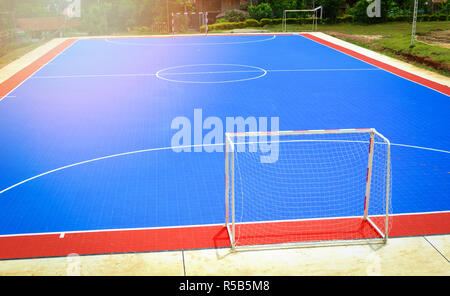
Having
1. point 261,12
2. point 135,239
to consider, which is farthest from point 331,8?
point 135,239

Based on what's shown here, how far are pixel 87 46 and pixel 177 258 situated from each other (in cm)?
1912

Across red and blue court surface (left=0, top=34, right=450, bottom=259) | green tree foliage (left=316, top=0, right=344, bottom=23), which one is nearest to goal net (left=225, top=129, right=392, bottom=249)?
red and blue court surface (left=0, top=34, right=450, bottom=259)

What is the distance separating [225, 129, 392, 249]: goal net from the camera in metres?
6.14

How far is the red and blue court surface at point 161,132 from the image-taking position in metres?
6.48

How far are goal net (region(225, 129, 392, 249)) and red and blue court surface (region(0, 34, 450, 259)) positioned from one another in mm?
222

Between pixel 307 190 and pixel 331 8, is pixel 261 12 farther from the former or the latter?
pixel 307 190

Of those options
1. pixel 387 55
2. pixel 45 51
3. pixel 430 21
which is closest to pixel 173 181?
pixel 387 55

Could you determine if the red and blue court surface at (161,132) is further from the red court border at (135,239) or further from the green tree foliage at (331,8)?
the green tree foliage at (331,8)

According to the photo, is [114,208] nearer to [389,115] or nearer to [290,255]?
[290,255]

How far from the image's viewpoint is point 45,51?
838 inches

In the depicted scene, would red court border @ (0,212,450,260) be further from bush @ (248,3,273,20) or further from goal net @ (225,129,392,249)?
bush @ (248,3,273,20)

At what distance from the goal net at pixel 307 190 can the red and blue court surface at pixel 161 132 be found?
0.22 m

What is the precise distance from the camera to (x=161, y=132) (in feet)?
34.1

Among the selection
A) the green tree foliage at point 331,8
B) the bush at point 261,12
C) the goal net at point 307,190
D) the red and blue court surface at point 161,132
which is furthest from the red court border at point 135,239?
the bush at point 261,12
